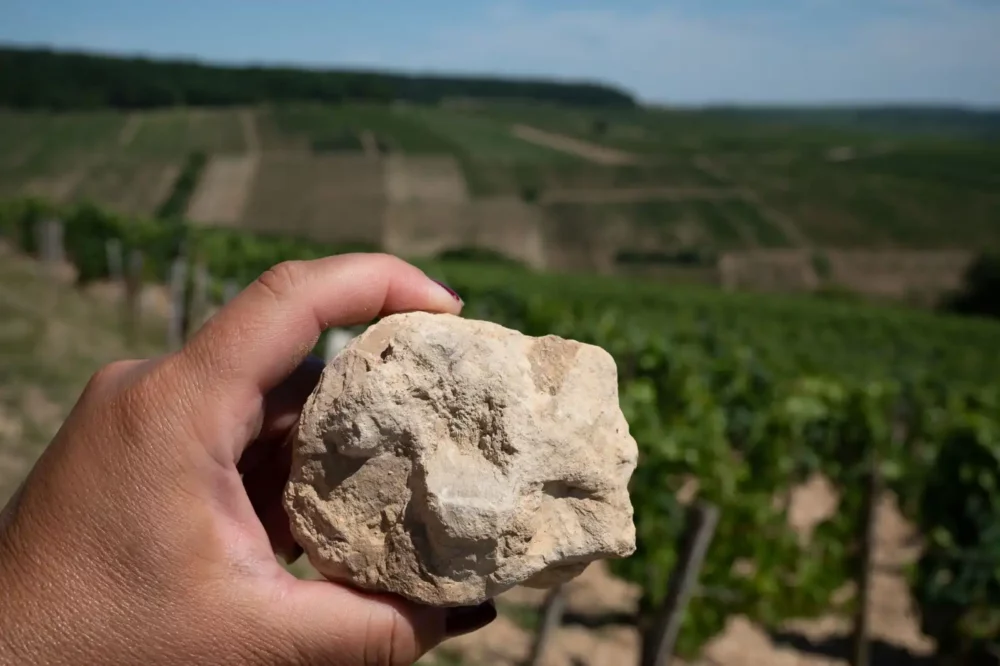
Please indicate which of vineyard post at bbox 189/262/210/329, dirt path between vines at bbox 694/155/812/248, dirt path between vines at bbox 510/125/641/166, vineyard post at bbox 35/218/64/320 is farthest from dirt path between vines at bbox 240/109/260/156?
vineyard post at bbox 189/262/210/329

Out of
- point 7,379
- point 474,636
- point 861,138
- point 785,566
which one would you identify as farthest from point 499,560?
point 861,138

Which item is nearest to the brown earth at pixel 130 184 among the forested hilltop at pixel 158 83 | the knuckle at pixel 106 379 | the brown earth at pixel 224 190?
the brown earth at pixel 224 190

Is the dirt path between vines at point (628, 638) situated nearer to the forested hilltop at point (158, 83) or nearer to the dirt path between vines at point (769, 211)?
the dirt path between vines at point (769, 211)

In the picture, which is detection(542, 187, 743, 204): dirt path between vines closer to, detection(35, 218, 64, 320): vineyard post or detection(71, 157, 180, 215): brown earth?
detection(71, 157, 180, 215): brown earth

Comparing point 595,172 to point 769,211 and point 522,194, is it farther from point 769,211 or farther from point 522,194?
point 769,211

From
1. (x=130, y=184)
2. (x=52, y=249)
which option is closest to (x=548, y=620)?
(x=52, y=249)

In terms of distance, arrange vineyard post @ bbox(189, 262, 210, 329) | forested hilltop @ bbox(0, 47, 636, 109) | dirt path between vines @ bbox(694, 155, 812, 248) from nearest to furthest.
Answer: vineyard post @ bbox(189, 262, 210, 329) < dirt path between vines @ bbox(694, 155, 812, 248) < forested hilltop @ bbox(0, 47, 636, 109)

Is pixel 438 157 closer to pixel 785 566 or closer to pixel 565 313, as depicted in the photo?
pixel 565 313
